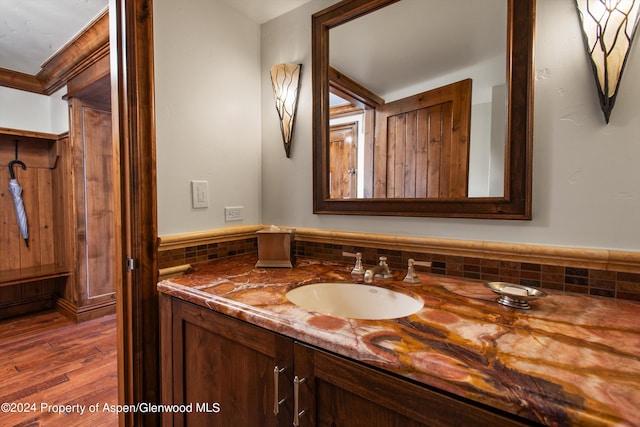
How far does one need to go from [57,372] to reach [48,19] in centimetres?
225

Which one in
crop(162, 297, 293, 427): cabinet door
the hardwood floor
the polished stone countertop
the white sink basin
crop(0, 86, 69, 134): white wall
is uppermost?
crop(0, 86, 69, 134): white wall

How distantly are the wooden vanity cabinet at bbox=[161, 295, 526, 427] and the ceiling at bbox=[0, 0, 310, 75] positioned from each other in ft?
4.72

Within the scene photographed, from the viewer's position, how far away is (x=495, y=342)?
0.62 metres

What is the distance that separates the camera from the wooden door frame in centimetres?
116

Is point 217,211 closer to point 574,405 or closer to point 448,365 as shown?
point 448,365

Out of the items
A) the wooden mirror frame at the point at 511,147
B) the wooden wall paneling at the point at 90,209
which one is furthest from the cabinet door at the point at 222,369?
the wooden wall paneling at the point at 90,209

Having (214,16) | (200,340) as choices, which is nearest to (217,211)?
(200,340)

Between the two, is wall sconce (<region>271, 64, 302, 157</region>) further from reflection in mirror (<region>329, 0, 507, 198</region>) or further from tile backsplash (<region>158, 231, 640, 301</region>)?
tile backsplash (<region>158, 231, 640, 301</region>)

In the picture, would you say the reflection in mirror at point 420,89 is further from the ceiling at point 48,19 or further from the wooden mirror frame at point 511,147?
the ceiling at point 48,19

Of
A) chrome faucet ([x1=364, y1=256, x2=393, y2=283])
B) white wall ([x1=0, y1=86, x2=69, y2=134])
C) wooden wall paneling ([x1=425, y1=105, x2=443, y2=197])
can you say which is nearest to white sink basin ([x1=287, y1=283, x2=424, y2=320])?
chrome faucet ([x1=364, y1=256, x2=393, y2=283])

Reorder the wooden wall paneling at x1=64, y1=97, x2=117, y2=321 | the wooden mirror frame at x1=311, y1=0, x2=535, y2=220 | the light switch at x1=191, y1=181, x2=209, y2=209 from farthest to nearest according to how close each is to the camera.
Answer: the wooden wall paneling at x1=64, y1=97, x2=117, y2=321, the light switch at x1=191, y1=181, x2=209, y2=209, the wooden mirror frame at x1=311, y1=0, x2=535, y2=220

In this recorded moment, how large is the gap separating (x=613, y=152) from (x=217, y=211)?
1.47 meters

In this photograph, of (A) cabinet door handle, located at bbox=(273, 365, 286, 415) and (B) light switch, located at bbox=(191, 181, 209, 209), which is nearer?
(A) cabinet door handle, located at bbox=(273, 365, 286, 415)

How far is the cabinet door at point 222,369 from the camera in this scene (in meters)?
0.77
